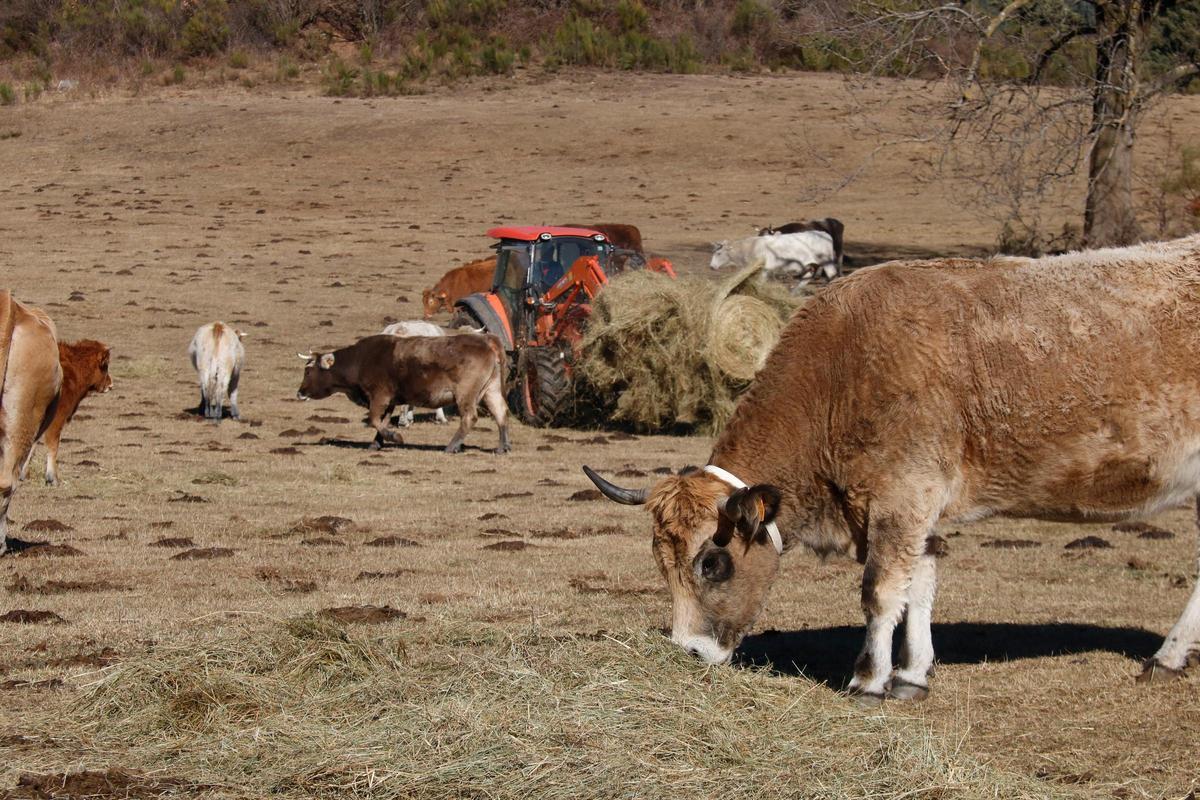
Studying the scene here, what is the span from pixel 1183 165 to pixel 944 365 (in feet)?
104

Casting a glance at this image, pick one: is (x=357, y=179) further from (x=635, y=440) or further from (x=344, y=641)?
(x=344, y=641)

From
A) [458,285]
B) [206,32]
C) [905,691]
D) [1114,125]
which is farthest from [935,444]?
[206,32]

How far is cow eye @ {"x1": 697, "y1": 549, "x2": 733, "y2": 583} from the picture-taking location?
6.58m

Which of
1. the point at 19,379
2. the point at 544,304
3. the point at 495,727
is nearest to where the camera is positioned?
the point at 495,727

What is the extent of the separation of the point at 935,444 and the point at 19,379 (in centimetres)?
630

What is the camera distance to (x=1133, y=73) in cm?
2302

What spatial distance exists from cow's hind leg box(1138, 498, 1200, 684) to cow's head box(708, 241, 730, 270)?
24450 millimetres

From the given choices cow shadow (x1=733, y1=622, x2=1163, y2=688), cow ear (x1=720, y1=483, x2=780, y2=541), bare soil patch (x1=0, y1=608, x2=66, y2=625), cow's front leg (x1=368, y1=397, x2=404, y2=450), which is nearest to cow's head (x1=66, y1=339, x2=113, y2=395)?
cow's front leg (x1=368, y1=397, x2=404, y2=450)

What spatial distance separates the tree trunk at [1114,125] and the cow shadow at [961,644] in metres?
15.2

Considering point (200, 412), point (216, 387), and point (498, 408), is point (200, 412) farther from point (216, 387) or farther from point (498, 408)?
point (498, 408)

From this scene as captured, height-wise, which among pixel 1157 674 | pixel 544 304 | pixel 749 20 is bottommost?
pixel 544 304

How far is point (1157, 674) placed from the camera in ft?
22.8

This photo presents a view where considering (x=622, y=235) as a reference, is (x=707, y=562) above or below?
above

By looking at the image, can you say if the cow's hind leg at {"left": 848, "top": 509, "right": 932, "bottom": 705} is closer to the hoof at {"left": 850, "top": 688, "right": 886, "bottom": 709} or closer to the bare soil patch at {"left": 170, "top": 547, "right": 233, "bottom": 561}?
the hoof at {"left": 850, "top": 688, "right": 886, "bottom": 709}
